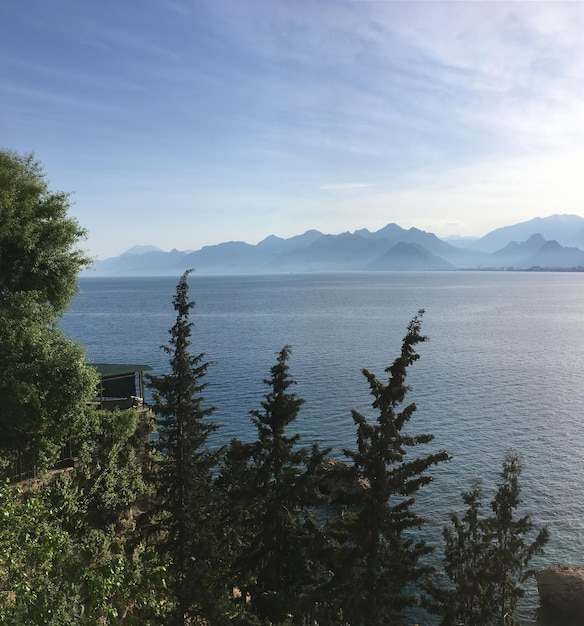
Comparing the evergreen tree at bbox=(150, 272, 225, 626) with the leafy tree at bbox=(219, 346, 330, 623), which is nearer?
the leafy tree at bbox=(219, 346, 330, 623)

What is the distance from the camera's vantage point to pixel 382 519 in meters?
16.4

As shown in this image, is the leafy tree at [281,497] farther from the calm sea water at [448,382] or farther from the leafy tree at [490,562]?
the calm sea water at [448,382]

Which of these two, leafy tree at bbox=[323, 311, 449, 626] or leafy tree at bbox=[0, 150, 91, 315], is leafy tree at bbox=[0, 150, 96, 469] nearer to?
leafy tree at bbox=[0, 150, 91, 315]

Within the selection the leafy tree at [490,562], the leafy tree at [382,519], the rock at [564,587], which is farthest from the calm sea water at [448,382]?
the leafy tree at [382,519]

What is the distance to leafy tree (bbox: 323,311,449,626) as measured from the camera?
15844 mm

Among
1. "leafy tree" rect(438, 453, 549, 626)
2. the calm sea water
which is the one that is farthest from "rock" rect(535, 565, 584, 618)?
"leafy tree" rect(438, 453, 549, 626)

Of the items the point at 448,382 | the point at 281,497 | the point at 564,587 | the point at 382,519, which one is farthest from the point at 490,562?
the point at 448,382

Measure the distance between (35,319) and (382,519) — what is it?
16137mm

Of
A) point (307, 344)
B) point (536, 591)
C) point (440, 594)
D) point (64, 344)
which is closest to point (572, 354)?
point (307, 344)

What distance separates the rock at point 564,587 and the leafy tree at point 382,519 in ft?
70.0

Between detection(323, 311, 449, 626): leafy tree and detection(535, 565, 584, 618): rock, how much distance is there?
70.0 feet

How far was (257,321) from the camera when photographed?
14900 cm

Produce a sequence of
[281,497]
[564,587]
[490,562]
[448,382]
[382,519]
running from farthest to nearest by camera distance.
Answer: [448,382] → [564,587] → [490,562] → [281,497] → [382,519]

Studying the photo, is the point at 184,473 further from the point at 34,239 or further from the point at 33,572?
the point at 34,239
